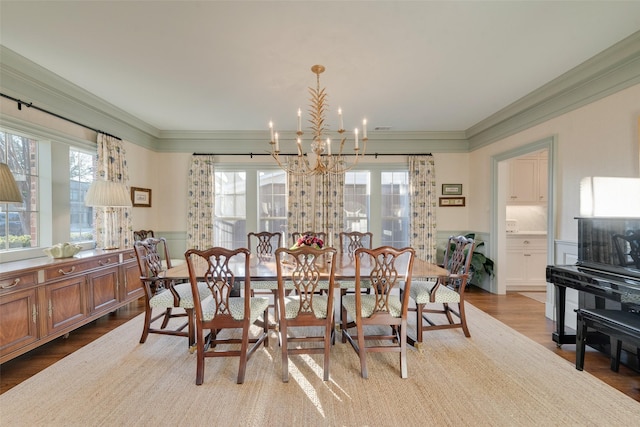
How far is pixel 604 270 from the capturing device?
2303 millimetres

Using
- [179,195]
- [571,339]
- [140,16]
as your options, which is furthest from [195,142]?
[571,339]

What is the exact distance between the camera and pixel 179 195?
506cm

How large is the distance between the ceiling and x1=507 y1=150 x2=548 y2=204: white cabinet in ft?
5.40

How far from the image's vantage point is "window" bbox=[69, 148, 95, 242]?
3.47 metres

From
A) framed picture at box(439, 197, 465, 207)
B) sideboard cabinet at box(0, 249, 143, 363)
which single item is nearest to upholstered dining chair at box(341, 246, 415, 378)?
sideboard cabinet at box(0, 249, 143, 363)

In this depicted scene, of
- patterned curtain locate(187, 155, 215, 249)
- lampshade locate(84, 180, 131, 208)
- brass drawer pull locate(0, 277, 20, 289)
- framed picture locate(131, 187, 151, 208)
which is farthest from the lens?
patterned curtain locate(187, 155, 215, 249)

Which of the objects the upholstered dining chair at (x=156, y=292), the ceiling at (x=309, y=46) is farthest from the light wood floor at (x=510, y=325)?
the ceiling at (x=309, y=46)

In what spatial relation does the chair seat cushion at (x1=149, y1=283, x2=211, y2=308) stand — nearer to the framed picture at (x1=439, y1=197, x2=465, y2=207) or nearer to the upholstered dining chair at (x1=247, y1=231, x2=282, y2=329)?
the upholstered dining chair at (x1=247, y1=231, x2=282, y2=329)

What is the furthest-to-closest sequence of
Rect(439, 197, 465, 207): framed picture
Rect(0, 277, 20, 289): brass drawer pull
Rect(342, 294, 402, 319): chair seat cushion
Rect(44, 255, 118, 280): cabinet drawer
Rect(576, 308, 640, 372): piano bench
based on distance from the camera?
Rect(439, 197, 465, 207): framed picture
Rect(44, 255, 118, 280): cabinet drawer
Rect(342, 294, 402, 319): chair seat cushion
Rect(0, 277, 20, 289): brass drawer pull
Rect(576, 308, 640, 372): piano bench

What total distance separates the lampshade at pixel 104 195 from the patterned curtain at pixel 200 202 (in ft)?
5.03

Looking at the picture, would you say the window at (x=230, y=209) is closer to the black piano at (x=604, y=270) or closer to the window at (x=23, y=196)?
the window at (x=23, y=196)

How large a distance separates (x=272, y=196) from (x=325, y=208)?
1.04m

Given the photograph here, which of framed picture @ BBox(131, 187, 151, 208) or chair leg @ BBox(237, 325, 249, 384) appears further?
framed picture @ BBox(131, 187, 151, 208)

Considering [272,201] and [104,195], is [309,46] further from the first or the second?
[272,201]
